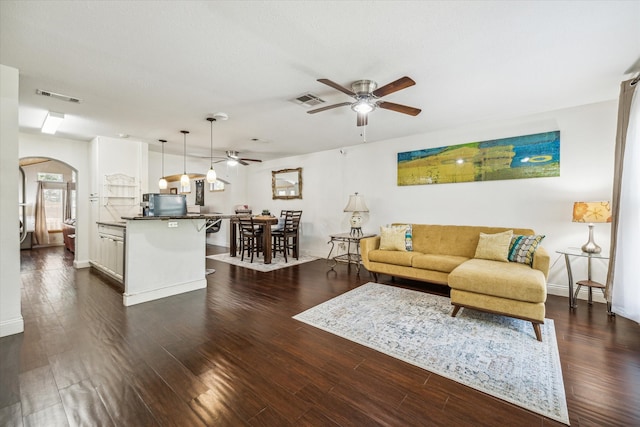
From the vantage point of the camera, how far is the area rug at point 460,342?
182 centimetres

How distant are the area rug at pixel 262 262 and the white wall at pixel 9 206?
3.12 meters

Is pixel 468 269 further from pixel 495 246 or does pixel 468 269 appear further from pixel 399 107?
pixel 399 107

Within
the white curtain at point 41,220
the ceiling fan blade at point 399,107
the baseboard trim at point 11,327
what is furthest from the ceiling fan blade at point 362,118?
the white curtain at point 41,220

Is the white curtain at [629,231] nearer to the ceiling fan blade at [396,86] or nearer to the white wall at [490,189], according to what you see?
the white wall at [490,189]

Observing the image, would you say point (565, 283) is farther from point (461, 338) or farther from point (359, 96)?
point (359, 96)

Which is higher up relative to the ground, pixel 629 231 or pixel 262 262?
pixel 629 231

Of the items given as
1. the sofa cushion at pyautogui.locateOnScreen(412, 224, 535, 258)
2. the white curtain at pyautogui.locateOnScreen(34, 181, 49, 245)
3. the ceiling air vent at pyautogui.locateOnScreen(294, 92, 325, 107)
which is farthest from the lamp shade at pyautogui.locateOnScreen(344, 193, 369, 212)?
the white curtain at pyautogui.locateOnScreen(34, 181, 49, 245)

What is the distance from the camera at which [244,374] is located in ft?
6.44

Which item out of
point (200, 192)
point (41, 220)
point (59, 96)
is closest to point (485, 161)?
point (59, 96)

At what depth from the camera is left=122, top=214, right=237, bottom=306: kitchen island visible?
11.1 feet

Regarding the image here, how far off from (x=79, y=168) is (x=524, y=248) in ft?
25.4

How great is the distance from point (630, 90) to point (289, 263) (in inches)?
211

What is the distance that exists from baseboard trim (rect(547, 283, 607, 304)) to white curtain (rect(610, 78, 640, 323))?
74 centimetres

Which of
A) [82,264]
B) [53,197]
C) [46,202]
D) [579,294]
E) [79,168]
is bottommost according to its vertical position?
[82,264]
